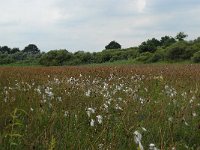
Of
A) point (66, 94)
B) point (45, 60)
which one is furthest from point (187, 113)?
point (45, 60)

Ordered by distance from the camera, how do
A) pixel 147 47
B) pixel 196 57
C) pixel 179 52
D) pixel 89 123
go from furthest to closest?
pixel 147 47 < pixel 179 52 < pixel 196 57 < pixel 89 123

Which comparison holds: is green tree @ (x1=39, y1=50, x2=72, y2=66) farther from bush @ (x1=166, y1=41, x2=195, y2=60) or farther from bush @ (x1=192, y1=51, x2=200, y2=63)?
bush @ (x1=192, y1=51, x2=200, y2=63)

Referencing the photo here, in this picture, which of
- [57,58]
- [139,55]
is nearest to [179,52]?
[139,55]

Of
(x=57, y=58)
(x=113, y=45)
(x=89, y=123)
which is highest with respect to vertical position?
(x=113, y=45)

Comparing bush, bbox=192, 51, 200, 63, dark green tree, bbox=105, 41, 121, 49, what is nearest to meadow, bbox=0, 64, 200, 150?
bush, bbox=192, 51, 200, 63

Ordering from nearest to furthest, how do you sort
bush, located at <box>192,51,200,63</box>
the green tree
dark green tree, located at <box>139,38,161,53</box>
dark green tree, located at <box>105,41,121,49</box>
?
bush, located at <box>192,51,200,63</box>, dark green tree, located at <box>139,38,161,53</box>, the green tree, dark green tree, located at <box>105,41,121,49</box>

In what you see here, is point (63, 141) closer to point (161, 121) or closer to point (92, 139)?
point (92, 139)

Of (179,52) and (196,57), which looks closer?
(196,57)

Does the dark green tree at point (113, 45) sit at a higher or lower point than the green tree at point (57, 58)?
higher

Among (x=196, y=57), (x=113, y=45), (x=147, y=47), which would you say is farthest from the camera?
(x=113, y=45)

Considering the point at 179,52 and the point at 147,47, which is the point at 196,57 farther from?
the point at 147,47

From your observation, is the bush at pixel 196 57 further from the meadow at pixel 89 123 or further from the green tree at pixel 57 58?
the meadow at pixel 89 123

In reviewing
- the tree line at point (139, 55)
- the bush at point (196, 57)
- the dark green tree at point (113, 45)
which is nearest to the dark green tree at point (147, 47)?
the tree line at point (139, 55)

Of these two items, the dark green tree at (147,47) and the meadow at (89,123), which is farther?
the dark green tree at (147,47)
